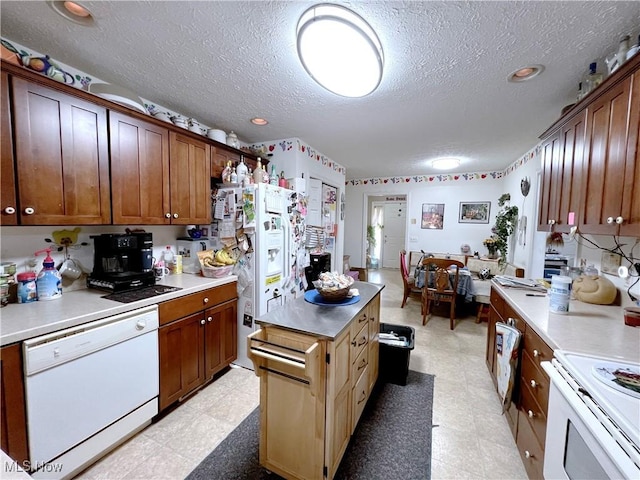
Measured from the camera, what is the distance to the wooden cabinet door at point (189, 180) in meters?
2.08

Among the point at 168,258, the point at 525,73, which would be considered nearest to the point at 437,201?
the point at 525,73

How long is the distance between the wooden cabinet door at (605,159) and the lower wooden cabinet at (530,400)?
675 millimetres

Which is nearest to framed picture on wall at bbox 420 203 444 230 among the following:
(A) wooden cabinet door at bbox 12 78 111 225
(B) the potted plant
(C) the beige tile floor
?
(B) the potted plant

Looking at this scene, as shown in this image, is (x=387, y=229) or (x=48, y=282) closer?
(x=48, y=282)

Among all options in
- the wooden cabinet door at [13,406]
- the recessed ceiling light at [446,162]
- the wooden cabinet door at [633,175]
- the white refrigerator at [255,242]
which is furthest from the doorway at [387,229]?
the wooden cabinet door at [13,406]

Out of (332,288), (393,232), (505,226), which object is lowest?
(332,288)

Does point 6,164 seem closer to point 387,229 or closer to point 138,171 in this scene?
point 138,171

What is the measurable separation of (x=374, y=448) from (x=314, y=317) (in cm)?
93

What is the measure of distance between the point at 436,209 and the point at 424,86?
12.5 feet

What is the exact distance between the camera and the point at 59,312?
1368 millimetres

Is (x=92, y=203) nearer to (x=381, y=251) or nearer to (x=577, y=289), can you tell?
(x=577, y=289)

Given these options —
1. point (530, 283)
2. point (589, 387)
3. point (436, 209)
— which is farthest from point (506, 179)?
point (589, 387)

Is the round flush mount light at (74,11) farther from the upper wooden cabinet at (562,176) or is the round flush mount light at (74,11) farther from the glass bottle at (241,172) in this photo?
the upper wooden cabinet at (562,176)

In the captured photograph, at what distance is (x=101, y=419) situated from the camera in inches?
55.7
